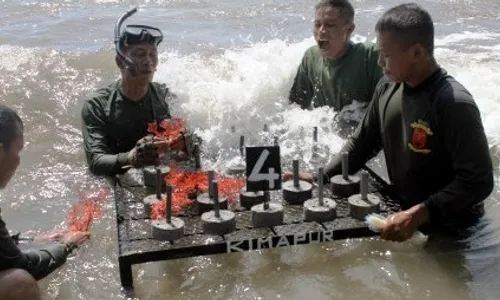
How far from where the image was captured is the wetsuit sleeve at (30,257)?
314 centimetres

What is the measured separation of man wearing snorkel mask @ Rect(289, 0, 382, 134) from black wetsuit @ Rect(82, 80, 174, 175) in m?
1.62

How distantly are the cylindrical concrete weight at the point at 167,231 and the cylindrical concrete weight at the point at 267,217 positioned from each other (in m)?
0.42

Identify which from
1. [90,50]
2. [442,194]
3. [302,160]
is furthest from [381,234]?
[90,50]

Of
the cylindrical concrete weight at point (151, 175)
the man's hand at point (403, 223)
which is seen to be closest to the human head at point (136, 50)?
the cylindrical concrete weight at point (151, 175)

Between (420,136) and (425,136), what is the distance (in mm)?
37

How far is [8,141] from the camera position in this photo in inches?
123

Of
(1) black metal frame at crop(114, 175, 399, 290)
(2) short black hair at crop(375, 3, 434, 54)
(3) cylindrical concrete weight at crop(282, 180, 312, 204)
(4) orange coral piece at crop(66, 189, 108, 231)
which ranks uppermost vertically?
(2) short black hair at crop(375, 3, 434, 54)

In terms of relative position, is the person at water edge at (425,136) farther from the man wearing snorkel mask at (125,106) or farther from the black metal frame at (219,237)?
the man wearing snorkel mask at (125,106)

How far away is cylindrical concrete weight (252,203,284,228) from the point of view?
3.64 metres

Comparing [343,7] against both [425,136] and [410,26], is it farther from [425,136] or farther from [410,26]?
[425,136]

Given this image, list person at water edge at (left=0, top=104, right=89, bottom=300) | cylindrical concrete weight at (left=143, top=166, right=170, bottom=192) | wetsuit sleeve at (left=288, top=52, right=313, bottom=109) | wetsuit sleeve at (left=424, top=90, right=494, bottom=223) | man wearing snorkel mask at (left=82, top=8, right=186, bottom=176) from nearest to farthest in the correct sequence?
person at water edge at (left=0, top=104, right=89, bottom=300) → wetsuit sleeve at (left=424, top=90, right=494, bottom=223) → cylindrical concrete weight at (left=143, top=166, right=170, bottom=192) → man wearing snorkel mask at (left=82, top=8, right=186, bottom=176) → wetsuit sleeve at (left=288, top=52, right=313, bottom=109)

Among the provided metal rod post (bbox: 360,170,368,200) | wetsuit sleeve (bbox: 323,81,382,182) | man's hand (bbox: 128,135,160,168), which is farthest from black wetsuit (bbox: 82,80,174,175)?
metal rod post (bbox: 360,170,368,200)

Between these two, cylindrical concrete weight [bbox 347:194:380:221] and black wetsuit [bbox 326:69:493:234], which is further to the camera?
cylindrical concrete weight [bbox 347:194:380:221]

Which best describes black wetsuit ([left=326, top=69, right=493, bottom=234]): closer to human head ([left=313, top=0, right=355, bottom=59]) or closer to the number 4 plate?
the number 4 plate
